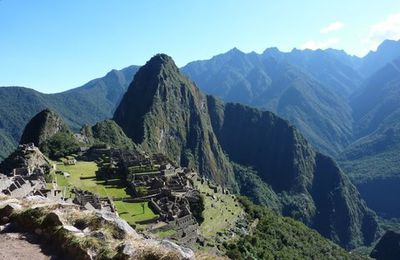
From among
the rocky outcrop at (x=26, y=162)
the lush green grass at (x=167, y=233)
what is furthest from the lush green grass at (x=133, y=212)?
the rocky outcrop at (x=26, y=162)

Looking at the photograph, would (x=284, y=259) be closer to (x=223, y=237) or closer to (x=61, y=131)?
(x=223, y=237)

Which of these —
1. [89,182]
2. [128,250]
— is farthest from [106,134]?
[128,250]

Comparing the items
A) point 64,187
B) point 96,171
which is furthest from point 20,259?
point 96,171

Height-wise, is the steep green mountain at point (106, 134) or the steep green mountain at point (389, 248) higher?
the steep green mountain at point (106, 134)

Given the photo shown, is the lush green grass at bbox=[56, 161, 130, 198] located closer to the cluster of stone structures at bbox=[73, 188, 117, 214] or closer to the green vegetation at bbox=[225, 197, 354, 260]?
the cluster of stone structures at bbox=[73, 188, 117, 214]

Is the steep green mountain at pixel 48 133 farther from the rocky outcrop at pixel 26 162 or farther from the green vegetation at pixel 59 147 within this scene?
the rocky outcrop at pixel 26 162

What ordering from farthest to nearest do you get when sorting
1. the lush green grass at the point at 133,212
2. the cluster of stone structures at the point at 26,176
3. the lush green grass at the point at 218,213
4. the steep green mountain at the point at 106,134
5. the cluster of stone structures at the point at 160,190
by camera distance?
the steep green mountain at the point at 106,134, the lush green grass at the point at 218,213, the cluster of stone structures at the point at 160,190, the lush green grass at the point at 133,212, the cluster of stone structures at the point at 26,176

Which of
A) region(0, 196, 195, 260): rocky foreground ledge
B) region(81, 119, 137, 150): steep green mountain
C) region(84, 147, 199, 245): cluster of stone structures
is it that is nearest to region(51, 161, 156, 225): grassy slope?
region(84, 147, 199, 245): cluster of stone structures
